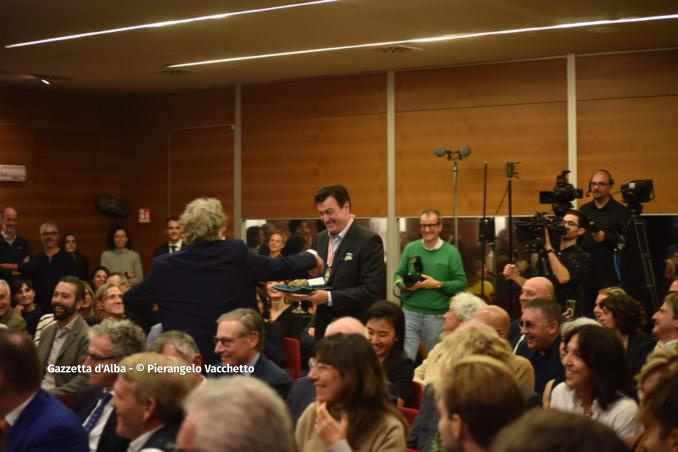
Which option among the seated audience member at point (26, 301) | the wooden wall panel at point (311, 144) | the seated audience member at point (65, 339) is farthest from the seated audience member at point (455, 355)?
the wooden wall panel at point (311, 144)

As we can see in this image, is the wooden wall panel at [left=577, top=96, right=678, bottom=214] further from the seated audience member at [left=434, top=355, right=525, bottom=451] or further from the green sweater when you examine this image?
the seated audience member at [left=434, top=355, right=525, bottom=451]

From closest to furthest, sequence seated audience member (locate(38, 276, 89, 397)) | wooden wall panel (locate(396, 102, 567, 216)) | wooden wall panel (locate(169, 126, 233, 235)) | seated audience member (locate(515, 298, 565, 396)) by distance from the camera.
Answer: seated audience member (locate(515, 298, 565, 396)), seated audience member (locate(38, 276, 89, 397)), wooden wall panel (locate(396, 102, 567, 216)), wooden wall panel (locate(169, 126, 233, 235))

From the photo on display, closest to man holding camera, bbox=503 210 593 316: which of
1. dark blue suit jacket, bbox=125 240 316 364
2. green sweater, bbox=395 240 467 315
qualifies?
green sweater, bbox=395 240 467 315

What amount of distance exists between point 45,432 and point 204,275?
167cm

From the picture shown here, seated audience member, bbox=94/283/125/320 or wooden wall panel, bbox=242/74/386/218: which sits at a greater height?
wooden wall panel, bbox=242/74/386/218

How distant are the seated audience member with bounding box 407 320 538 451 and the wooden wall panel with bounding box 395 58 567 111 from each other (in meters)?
5.64

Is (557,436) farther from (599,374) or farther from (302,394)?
(302,394)

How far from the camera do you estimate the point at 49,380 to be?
5.28m

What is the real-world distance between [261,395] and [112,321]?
238 centimetres

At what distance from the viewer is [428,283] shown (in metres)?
7.09

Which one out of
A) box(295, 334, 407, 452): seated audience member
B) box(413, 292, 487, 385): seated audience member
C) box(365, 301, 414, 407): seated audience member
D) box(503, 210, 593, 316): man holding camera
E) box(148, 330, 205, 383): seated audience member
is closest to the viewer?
box(295, 334, 407, 452): seated audience member

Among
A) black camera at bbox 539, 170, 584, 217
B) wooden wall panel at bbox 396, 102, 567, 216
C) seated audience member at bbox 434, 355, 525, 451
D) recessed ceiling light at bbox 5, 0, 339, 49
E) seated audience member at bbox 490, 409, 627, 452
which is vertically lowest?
seated audience member at bbox 434, 355, 525, 451

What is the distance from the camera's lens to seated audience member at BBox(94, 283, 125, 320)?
5.98m

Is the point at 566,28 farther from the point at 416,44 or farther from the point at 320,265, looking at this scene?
the point at 320,265
